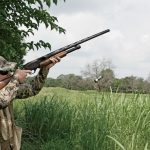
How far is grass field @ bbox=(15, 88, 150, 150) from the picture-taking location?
8492 millimetres

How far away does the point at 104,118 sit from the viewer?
29.1 ft

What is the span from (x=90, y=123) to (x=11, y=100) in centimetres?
305

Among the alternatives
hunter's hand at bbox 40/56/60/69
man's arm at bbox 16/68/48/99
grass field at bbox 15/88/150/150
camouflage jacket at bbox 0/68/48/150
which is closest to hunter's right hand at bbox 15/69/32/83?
camouflage jacket at bbox 0/68/48/150

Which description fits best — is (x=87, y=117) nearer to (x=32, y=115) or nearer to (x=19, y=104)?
(x=32, y=115)

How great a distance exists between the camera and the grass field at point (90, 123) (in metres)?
8.49

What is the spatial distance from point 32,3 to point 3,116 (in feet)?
12.2

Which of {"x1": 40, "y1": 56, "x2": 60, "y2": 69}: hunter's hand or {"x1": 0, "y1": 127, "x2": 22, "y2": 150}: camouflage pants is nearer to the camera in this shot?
{"x1": 0, "y1": 127, "x2": 22, "y2": 150}: camouflage pants

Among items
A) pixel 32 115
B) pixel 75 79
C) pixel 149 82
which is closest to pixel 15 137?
pixel 32 115

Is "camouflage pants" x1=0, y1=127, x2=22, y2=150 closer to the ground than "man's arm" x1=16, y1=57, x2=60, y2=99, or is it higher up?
closer to the ground

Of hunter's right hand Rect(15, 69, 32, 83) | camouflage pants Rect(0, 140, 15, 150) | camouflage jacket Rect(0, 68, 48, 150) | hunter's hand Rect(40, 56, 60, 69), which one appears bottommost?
camouflage pants Rect(0, 140, 15, 150)

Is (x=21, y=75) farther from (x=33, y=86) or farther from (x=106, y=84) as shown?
(x=106, y=84)

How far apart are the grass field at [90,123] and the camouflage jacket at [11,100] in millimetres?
1750

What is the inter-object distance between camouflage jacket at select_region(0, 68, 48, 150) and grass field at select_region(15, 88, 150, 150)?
1750 millimetres

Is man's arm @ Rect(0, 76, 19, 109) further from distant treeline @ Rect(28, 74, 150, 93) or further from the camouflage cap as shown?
distant treeline @ Rect(28, 74, 150, 93)
